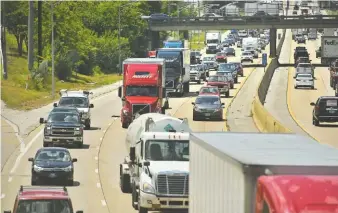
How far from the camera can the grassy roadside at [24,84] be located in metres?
71.6

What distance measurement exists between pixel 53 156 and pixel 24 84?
49.7 meters

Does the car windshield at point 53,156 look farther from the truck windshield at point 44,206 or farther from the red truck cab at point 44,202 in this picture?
the truck windshield at point 44,206

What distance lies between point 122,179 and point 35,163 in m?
3.22

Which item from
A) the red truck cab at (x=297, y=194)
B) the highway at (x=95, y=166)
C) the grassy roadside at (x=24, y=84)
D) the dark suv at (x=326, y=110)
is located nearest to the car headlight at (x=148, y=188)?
the highway at (x=95, y=166)

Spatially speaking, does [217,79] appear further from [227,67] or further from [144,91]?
[144,91]

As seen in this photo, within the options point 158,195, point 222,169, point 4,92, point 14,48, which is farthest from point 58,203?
point 14,48

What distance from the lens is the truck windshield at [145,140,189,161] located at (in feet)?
87.8

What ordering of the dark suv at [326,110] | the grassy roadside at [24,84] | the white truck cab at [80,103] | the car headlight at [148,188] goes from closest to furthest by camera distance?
the car headlight at [148,188], the white truck cab at [80,103], the dark suv at [326,110], the grassy roadside at [24,84]

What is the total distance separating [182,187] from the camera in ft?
85.4

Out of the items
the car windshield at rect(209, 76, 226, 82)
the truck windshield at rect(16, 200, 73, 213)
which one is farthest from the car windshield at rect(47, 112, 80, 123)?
the car windshield at rect(209, 76, 226, 82)

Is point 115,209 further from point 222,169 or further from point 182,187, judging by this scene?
point 222,169

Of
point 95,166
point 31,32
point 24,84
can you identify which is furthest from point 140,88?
point 31,32

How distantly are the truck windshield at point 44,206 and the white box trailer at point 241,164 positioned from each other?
17.7 feet

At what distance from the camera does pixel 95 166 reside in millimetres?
38906
